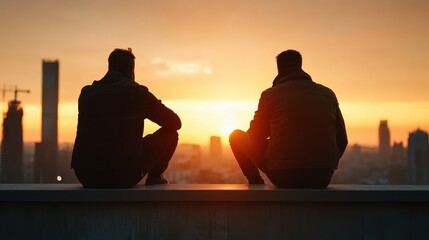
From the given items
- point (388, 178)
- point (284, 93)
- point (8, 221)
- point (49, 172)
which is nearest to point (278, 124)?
point (284, 93)

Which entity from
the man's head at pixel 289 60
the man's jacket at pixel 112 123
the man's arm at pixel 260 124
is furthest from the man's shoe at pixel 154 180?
the man's head at pixel 289 60

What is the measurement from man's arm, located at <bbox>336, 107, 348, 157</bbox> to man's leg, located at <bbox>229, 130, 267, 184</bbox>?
845 mm

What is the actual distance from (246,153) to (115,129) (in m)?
1.56

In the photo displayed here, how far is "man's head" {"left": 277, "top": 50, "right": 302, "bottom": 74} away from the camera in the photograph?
636 centimetres

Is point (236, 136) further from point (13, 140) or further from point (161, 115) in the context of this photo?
point (13, 140)

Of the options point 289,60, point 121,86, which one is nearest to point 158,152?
point 121,86

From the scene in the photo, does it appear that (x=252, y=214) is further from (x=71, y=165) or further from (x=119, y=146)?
(x=71, y=165)

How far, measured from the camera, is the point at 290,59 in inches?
251

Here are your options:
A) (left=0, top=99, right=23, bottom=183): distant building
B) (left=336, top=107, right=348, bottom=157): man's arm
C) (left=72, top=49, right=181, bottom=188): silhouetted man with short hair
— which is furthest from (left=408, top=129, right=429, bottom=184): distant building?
(left=0, top=99, right=23, bottom=183): distant building

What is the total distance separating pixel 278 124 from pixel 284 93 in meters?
0.35

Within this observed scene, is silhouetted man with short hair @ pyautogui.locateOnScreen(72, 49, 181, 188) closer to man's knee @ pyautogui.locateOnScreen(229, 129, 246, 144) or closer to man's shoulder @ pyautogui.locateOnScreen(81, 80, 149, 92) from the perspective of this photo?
man's shoulder @ pyautogui.locateOnScreen(81, 80, 149, 92)

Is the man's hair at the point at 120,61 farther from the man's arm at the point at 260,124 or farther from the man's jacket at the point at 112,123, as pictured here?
the man's arm at the point at 260,124

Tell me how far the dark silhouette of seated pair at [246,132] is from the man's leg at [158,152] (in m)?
0.01

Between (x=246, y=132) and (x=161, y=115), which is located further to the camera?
(x=246, y=132)
